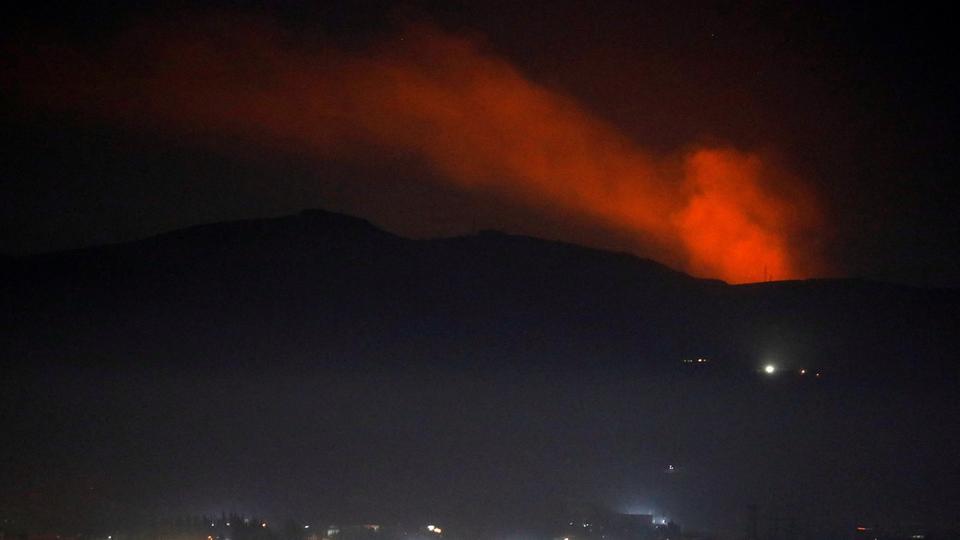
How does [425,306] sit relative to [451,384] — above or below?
above

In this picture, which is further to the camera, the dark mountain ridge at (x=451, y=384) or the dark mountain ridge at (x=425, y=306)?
the dark mountain ridge at (x=425, y=306)

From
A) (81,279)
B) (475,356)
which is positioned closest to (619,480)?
(475,356)

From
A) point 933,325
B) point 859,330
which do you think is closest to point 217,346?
point 859,330

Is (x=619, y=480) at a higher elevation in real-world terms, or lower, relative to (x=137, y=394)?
lower

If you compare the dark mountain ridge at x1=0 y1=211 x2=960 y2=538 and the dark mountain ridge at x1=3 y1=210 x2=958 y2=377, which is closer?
the dark mountain ridge at x1=0 y1=211 x2=960 y2=538

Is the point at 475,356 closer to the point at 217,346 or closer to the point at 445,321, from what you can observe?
the point at 445,321

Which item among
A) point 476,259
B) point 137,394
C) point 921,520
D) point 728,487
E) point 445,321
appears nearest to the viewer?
point 921,520

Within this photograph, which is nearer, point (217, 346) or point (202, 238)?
point (217, 346)

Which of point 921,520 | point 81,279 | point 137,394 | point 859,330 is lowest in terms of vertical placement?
point 921,520

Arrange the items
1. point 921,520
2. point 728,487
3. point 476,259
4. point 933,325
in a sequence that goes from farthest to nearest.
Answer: point 476,259 → point 933,325 → point 728,487 → point 921,520

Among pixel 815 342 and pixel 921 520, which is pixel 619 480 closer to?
pixel 921 520

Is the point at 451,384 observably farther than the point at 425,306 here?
No
